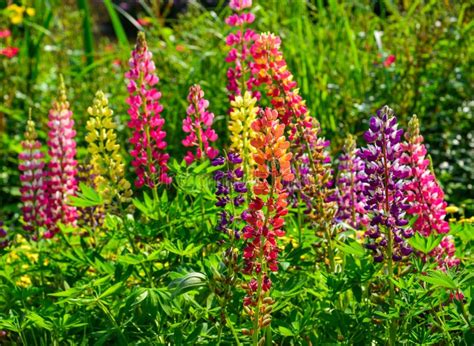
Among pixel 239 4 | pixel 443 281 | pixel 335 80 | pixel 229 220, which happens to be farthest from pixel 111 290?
pixel 335 80

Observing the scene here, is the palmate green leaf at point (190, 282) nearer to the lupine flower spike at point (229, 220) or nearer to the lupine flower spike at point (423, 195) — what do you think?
the lupine flower spike at point (229, 220)

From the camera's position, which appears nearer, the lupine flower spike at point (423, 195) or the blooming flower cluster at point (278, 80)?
the lupine flower spike at point (423, 195)

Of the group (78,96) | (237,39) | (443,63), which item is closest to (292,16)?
(443,63)

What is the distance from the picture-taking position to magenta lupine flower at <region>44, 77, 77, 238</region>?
407 cm

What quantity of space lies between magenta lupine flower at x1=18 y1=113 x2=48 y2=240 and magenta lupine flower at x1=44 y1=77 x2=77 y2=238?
0.04 metres

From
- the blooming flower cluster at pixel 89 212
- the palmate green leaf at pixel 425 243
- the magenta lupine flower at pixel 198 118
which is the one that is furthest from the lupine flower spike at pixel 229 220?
the blooming flower cluster at pixel 89 212

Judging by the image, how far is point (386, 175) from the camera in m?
2.57

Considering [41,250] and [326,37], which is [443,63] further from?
[41,250]

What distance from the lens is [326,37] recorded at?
664cm

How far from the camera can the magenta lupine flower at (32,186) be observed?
402 centimetres

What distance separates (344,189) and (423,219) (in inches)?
34.2

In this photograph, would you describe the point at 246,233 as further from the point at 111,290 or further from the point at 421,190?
the point at 421,190

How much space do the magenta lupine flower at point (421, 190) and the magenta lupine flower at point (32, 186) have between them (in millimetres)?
1949

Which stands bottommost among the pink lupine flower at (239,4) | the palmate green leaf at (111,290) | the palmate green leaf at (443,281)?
the palmate green leaf at (111,290)
